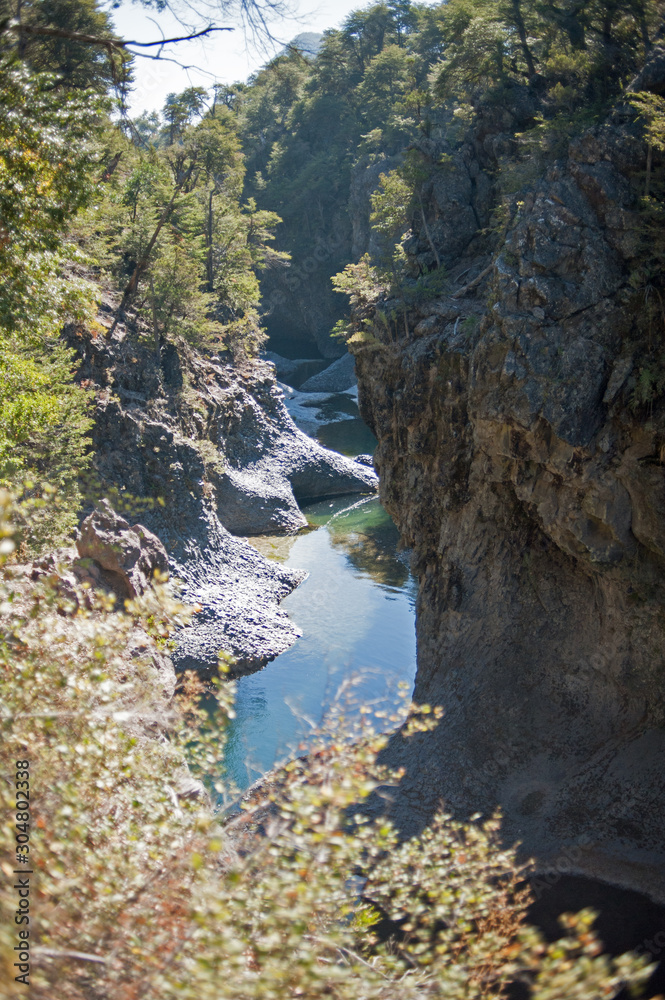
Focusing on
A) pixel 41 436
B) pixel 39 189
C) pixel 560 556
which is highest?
pixel 39 189

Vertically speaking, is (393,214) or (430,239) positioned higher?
(393,214)

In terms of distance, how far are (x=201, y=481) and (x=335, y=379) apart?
32890 millimetres

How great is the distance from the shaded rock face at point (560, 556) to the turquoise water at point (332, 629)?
2.55 metres

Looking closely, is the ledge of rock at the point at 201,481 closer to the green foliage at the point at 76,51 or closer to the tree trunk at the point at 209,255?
the tree trunk at the point at 209,255

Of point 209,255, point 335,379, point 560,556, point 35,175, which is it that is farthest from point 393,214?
point 335,379

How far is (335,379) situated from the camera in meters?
58.8

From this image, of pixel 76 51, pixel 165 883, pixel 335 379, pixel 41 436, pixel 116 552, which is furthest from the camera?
pixel 335 379

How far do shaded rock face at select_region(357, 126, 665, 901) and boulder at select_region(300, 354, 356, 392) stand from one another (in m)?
40.3

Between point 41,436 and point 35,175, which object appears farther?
point 41,436

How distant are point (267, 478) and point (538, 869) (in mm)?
24406

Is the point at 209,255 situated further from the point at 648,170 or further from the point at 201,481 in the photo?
the point at 648,170

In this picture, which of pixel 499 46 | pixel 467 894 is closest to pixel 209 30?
pixel 467 894

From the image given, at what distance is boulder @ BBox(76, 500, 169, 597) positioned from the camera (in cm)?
A: 1834

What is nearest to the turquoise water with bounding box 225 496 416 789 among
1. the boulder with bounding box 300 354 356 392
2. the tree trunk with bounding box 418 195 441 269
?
the tree trunk with bounding box 418 195 441 269
